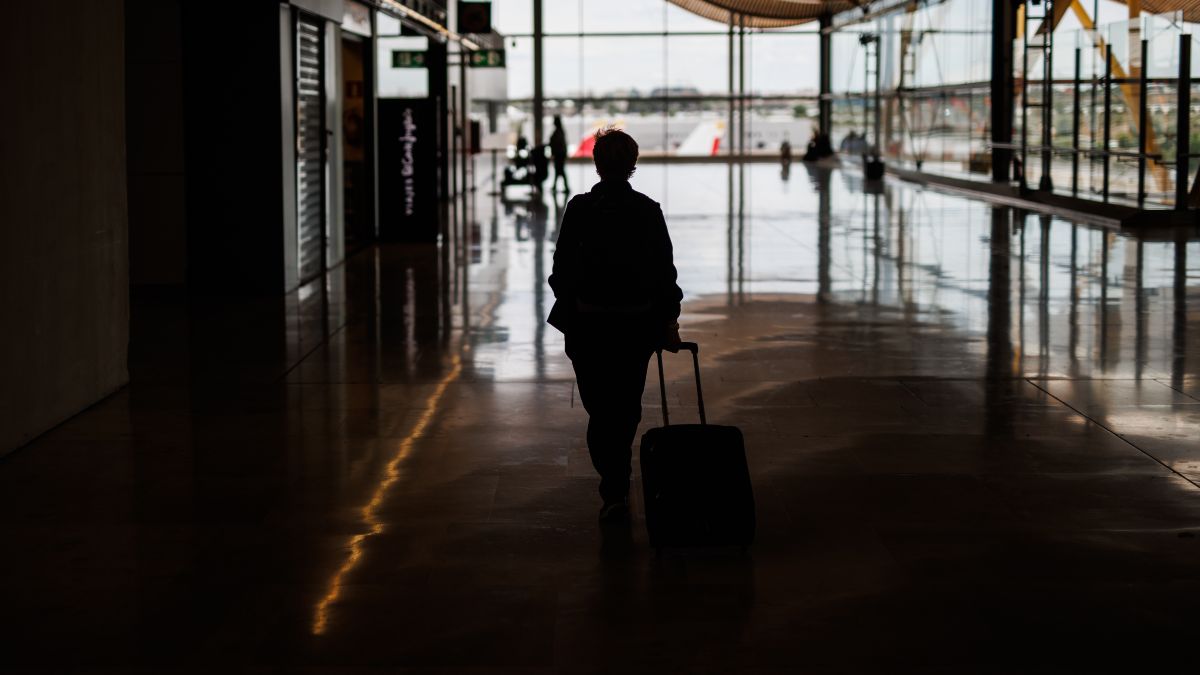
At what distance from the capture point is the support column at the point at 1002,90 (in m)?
30.0

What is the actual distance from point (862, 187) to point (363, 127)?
56.9 ft

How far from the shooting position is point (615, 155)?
5.47m

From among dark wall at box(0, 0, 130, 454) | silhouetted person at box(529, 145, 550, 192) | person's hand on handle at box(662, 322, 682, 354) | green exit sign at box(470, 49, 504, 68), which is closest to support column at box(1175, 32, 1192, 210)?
green exit sign at box(470, 49, 504, 68)

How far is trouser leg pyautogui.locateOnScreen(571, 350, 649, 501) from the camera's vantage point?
5.54 metres

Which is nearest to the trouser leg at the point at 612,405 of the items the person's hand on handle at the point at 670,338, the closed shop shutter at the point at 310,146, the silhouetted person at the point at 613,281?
the silhouetted person at the point at 613,281

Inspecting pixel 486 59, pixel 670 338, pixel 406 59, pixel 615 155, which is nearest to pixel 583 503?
pixel 670 338

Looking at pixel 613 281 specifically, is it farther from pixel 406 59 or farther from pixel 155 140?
pixel 406 59

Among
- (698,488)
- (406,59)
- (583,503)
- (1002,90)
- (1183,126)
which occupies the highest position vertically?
(1002,90)

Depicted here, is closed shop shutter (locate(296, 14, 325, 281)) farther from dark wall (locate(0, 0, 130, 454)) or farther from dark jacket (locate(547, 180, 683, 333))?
dark jacket (locate(547, 180, 683, 333))

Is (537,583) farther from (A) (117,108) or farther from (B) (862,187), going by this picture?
(B) (862,187)

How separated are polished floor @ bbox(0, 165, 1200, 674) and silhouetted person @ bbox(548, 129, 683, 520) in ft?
2.03

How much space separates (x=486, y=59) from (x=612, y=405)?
2494 centimetres

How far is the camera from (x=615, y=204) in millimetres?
5473

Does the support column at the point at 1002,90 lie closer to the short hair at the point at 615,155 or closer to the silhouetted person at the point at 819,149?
the silhouetted person at the point at 819,149
